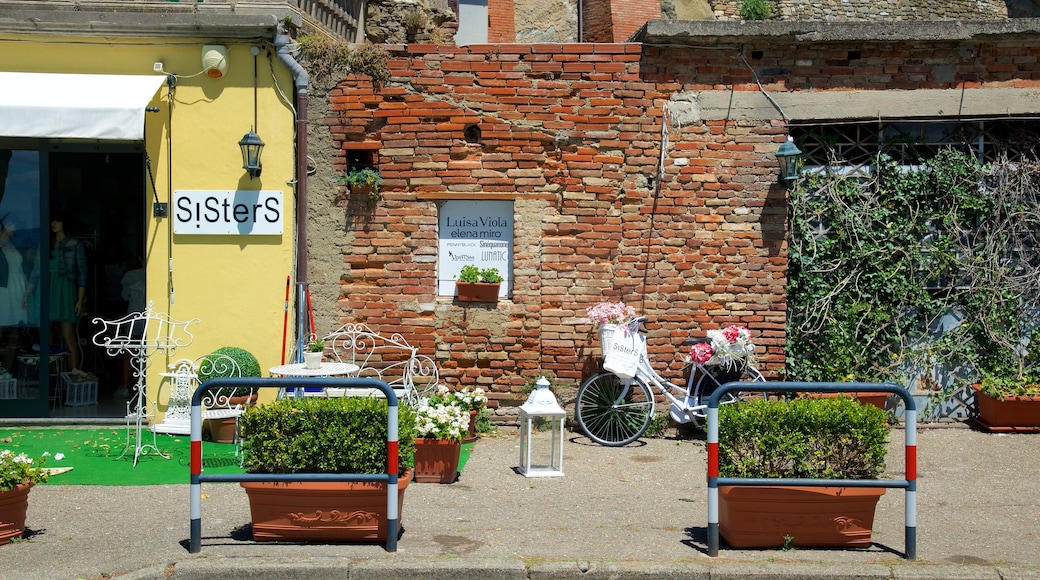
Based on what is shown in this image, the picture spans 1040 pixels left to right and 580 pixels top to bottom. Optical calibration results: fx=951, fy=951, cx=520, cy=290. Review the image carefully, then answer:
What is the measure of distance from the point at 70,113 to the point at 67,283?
6.89 feet

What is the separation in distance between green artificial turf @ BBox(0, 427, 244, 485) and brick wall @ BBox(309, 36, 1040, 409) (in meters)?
2.90

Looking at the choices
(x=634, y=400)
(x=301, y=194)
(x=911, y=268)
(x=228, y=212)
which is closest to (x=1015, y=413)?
(x=911, y=268)

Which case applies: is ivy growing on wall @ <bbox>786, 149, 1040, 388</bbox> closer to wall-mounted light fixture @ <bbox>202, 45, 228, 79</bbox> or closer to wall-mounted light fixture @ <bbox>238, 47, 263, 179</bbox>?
wall-mounted light fixture @ <bbox>238, 47, 263, 179</bbox>

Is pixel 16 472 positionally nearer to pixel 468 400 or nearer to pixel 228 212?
pixel 468 400

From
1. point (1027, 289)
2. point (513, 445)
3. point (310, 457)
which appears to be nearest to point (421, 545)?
point (310, 457)

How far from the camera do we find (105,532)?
652 cm

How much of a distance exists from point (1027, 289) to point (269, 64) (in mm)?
8495

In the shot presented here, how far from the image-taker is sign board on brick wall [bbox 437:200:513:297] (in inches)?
404

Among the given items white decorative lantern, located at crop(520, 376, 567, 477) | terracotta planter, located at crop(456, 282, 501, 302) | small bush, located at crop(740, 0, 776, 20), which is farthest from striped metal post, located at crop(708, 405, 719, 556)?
small bush, located at crop(740, 0, 776, 20)

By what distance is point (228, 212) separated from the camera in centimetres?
1005

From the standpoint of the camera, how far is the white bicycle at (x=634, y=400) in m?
9.60

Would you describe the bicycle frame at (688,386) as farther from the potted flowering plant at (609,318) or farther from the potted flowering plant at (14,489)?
the potted flowering plant at (14,489)

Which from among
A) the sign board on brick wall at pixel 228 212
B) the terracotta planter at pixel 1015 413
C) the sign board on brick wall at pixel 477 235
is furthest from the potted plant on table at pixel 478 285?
the terracotta planter at pixel 1015 413

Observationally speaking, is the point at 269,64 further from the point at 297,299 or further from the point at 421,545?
the point at 421,545
